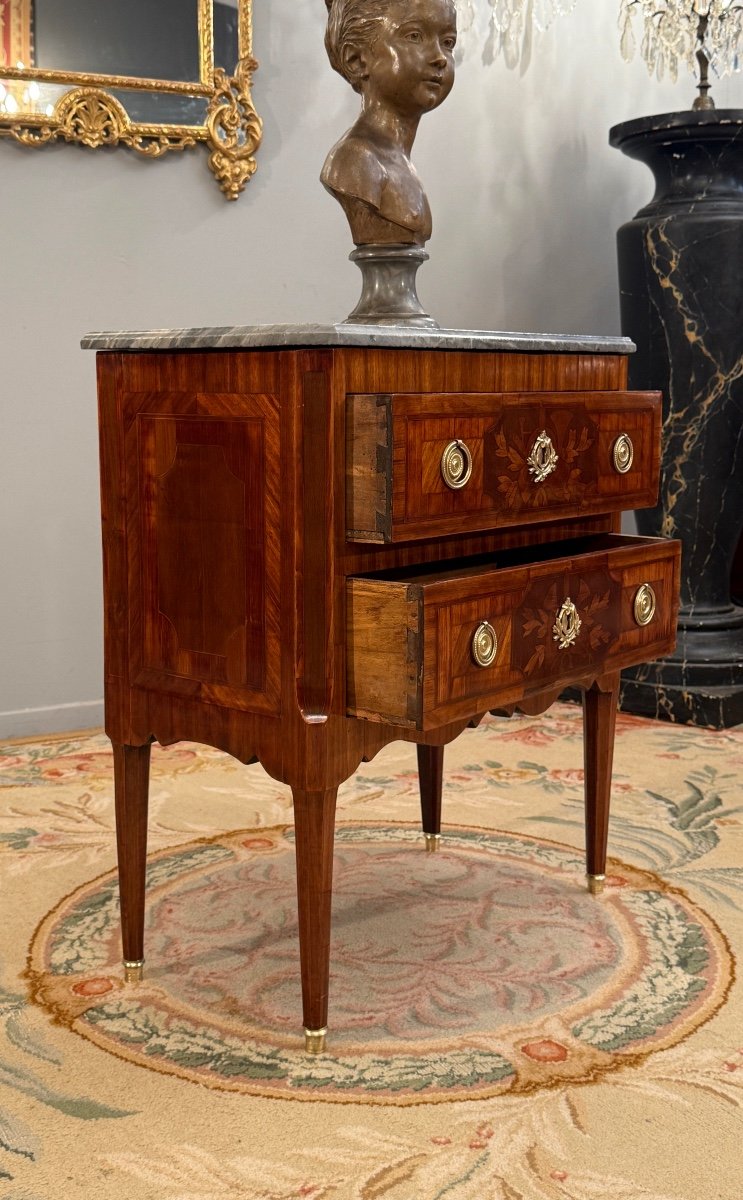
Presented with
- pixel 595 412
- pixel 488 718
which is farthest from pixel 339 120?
pixel 595 412

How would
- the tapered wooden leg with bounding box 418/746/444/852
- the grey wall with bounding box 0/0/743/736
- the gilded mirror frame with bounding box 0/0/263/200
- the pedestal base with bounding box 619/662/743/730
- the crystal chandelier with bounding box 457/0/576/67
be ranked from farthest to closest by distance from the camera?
the crystal chandelier with bounding box 457/0/576/67 < the pedestal base with bounding box 619/662/743/730 < the grey wall with bounding box 0/0/743/736 < the gilded mirror frame with bounding box 0/0/263/200 < the tapered wooden leg with bounding box 418/746/444/852

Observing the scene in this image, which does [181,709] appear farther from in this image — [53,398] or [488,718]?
[488,718]

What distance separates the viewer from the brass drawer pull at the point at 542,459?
5.30 ft

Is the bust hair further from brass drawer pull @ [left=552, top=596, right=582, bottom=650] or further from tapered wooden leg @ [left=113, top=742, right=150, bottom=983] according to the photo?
tapered wooden leg @ [left=113, top=742, right=150, bottom=983]

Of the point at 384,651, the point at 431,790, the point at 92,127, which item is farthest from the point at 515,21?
the point at 384,651

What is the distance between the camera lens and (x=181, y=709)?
64.2 inches

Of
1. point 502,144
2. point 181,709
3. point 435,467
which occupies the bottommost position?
point 181,709

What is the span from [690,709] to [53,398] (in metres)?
1.63

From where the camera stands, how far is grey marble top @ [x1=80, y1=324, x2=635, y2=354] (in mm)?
1406

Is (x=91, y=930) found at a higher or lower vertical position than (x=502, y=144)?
lower

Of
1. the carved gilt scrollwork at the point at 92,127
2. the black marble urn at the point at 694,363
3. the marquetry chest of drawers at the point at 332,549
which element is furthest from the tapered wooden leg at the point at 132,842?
the black marble urn at the point at 694,363

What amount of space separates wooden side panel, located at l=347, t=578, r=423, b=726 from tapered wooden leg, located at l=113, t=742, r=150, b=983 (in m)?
0.39

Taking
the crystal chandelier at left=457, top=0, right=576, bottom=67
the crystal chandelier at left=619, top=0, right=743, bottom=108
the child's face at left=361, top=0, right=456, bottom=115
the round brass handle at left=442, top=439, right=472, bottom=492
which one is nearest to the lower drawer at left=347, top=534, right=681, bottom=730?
the round brass handle at left=442, top=439, right=472, bottom=492

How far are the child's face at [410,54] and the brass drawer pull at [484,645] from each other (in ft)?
2.52
